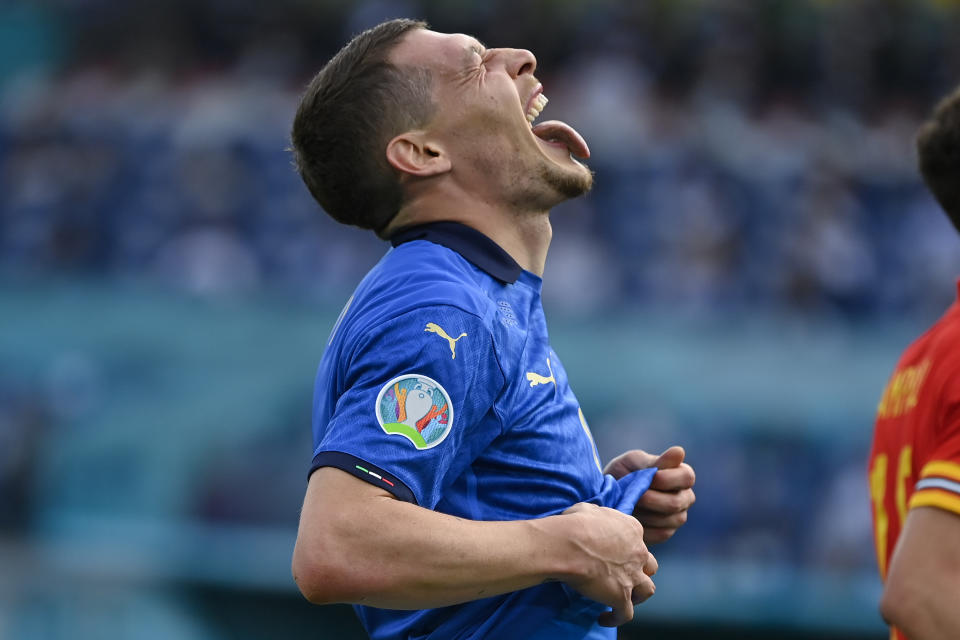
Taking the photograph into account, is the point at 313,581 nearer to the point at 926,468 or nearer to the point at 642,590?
the point at 642,590

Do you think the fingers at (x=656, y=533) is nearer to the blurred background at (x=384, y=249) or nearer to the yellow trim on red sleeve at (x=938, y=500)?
the yellow trim on red sleeve at (x=938, y=500)

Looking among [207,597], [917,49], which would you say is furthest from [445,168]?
[917,49]

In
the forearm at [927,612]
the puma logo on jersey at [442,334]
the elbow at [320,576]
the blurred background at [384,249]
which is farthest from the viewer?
the blurred background at [384,249]

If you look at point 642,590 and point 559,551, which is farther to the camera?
point 642,590

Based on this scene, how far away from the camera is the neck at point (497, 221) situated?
2.63 meters

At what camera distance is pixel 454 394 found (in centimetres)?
215

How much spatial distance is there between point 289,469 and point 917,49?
9.49m

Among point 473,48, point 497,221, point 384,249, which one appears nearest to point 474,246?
point 497,221

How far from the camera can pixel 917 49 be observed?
1340 centimetres

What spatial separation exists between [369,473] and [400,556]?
6.4 inches

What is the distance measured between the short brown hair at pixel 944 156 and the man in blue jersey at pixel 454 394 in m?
1.16

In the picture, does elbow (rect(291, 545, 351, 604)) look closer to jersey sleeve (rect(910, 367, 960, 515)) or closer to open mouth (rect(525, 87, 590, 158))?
open mouth (rect(525, 87, 590, 158))

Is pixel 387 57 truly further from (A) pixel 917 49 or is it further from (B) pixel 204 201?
(A) pixel 917 49

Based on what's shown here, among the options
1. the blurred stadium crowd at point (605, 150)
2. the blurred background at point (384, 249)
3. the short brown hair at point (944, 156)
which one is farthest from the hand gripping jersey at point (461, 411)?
the blurred stadium crowd at point (605, 150)
